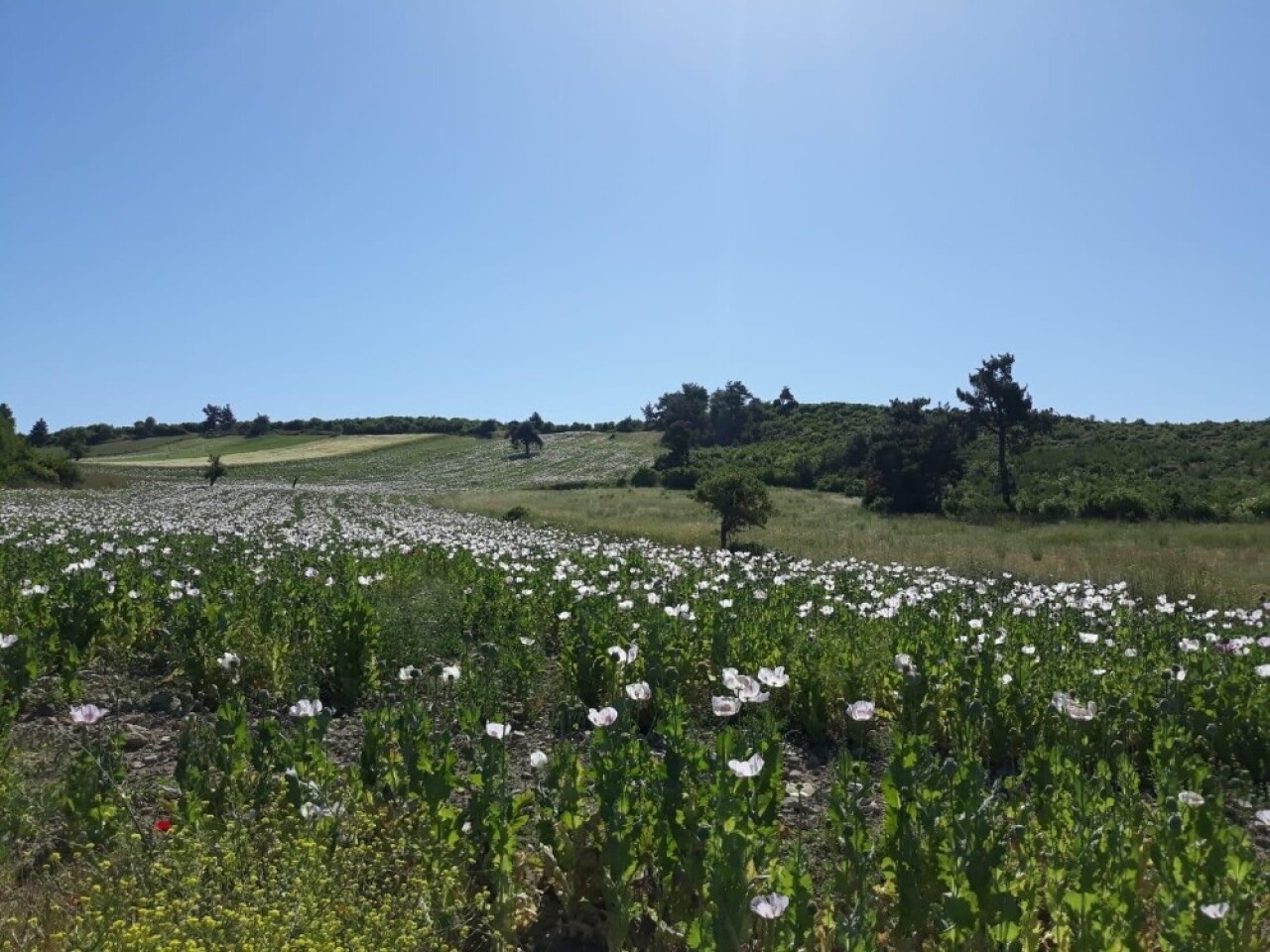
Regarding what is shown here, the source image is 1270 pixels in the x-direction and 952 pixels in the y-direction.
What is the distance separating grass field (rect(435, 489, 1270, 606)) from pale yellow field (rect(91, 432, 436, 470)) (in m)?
49.7

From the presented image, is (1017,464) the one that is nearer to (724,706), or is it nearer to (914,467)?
(914,467)

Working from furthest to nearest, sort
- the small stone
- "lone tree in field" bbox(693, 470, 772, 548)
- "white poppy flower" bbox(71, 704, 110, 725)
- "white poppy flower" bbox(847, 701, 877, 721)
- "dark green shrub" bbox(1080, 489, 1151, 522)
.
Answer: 1. "dark green shrub" bbox(1080, 489, 1151, 522)
2. "lone tree in field" bbox(693, 470, 772, 548)
3. the small stone
4. "white poppy flower" bbox(847, 701, 877, 721)
5. "white poppy flower" bbox(71, 704, 110, 725)

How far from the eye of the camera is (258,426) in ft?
392

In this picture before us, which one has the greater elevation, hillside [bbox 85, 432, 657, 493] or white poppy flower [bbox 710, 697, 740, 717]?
hillside [bbox 85, 432, 657, 493]

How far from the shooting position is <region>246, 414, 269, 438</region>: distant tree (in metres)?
118

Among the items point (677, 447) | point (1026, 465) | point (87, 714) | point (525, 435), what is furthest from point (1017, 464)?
point (87, 714)

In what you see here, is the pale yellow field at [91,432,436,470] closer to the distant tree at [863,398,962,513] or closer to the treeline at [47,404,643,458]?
the treeline at [47,404,643,458]

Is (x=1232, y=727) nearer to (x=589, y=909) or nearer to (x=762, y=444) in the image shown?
(x=589, y=909)

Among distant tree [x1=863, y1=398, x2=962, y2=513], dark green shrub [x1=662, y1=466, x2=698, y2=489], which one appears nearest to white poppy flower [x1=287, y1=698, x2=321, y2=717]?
distant tree [x1=863, y1=398, x2=962, y2=513]

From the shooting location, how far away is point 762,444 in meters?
83.1

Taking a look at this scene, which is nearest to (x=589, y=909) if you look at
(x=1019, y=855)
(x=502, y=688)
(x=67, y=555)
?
(x=1019, y=855)

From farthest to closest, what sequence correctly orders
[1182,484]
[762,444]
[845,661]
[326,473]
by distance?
[762,444]
[326,473]
[1182,484]
[845,661]

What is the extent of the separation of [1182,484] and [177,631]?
48.0m

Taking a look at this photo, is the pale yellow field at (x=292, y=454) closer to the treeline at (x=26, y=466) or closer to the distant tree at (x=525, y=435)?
the distant tree at (x=525, y=435)
